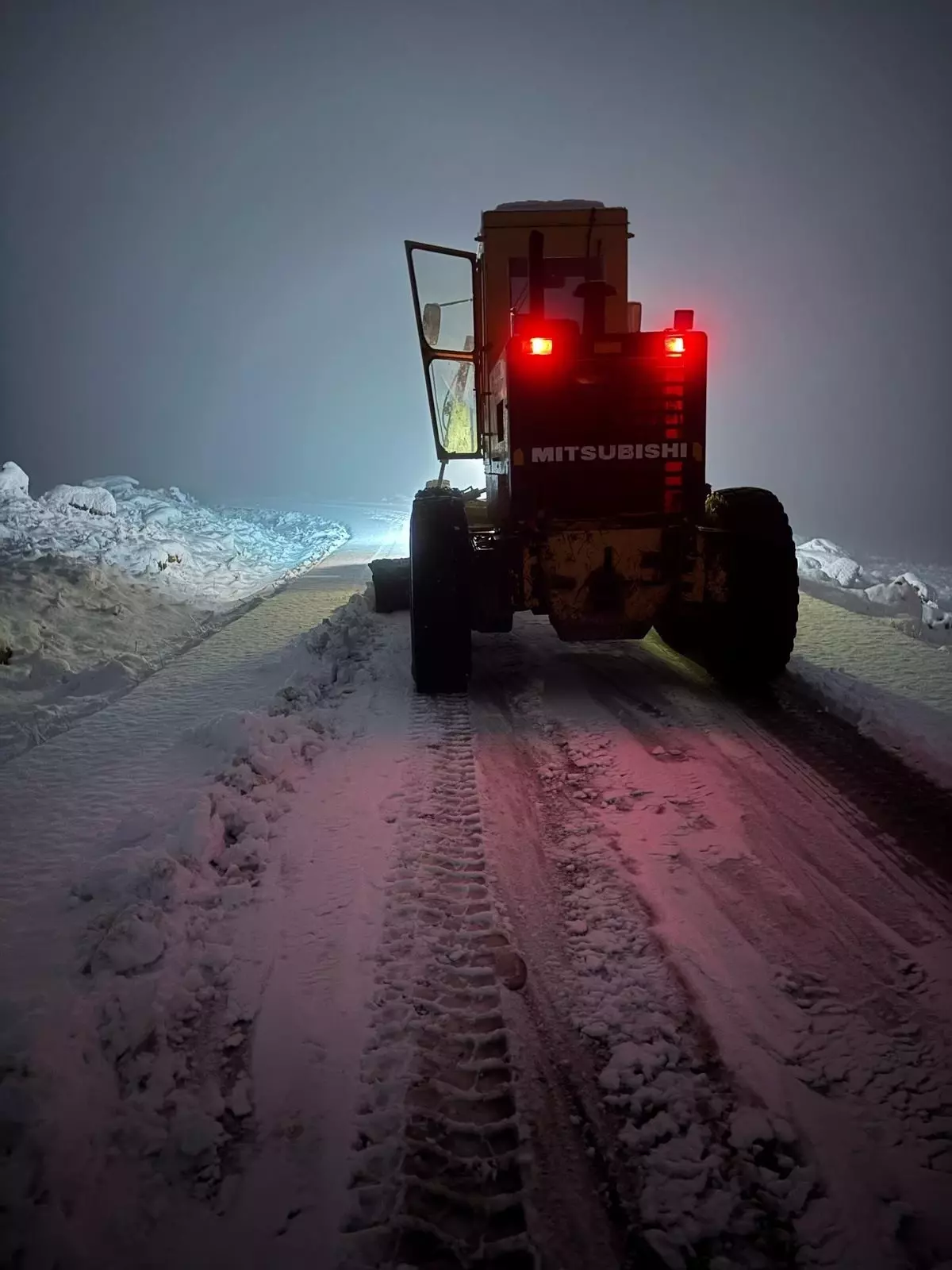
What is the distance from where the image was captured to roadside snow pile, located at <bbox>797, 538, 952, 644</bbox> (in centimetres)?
766

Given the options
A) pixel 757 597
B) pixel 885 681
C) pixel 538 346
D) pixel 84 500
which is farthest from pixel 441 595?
pixel 84 500

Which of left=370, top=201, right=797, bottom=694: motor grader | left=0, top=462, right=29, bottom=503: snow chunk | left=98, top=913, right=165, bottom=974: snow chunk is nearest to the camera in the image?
left=98, top=913, right=165, bottom=974: snow chunk

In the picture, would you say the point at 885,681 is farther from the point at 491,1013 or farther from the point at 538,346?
the point at 491,1013

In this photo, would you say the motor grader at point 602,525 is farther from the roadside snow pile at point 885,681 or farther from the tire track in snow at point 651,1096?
the tire track in snow at point 651,1096

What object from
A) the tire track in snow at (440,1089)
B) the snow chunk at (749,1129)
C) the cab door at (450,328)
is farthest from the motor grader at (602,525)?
the snow chunk at (749,1129)

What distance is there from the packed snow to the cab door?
3821mm

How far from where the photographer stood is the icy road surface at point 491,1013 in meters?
1.75

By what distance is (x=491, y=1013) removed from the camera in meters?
2.38

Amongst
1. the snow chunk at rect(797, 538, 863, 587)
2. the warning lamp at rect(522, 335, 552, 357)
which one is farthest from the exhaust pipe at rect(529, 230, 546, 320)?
the snow chunk at rect(797, 538, 863, 587)

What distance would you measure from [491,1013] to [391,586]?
6.77 m

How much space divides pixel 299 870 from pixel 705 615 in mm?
3881

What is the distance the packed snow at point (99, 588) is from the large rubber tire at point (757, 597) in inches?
199

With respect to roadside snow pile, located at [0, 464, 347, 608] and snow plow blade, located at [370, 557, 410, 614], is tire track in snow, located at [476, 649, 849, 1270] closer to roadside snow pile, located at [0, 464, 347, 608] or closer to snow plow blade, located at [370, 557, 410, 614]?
snow plow blade, located at [370, 557, 410, 614]

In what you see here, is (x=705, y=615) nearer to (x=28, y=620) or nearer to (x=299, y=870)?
(x=299, y=870)
